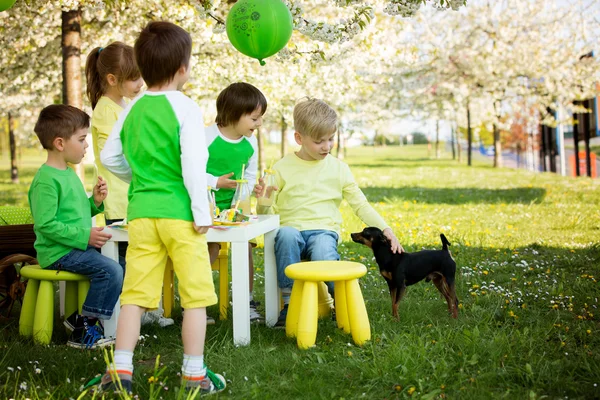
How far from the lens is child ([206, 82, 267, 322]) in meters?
3.96

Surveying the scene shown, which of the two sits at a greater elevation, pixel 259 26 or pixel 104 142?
pixel 259 26

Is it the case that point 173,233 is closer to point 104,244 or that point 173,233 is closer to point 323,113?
point 104,244

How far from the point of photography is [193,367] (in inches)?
112

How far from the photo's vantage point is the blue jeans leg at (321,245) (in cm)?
397

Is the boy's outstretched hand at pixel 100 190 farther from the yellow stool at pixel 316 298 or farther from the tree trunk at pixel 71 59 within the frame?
the tree trunk at pixel 71 59

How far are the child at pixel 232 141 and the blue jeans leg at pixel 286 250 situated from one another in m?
0.35

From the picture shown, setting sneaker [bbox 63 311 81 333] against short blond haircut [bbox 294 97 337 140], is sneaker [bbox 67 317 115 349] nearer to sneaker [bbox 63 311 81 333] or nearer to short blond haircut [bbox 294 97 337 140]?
sneaker [bbox 63 311 81 333]

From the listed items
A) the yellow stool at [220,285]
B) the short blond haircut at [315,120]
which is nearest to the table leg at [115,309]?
the yellow stool at [220,285]

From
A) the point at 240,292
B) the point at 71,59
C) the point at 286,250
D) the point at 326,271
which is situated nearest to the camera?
the point at 326,271

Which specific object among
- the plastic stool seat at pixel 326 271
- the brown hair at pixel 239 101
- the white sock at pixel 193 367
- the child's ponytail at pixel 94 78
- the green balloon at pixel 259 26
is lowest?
the white sock at pixel 193 367

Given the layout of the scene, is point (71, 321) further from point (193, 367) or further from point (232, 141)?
point (232, 141)

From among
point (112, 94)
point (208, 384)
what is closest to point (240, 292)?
point (208, 384)

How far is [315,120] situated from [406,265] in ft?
3.43

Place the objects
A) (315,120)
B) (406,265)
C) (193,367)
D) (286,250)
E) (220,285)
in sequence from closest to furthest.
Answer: (193,367) < (406,265) < (286,250) < (315,120) < (220,285)
